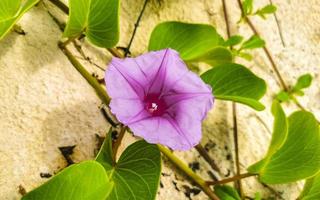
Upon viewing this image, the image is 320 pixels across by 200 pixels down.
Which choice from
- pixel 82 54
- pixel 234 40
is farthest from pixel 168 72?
pixel 234 40

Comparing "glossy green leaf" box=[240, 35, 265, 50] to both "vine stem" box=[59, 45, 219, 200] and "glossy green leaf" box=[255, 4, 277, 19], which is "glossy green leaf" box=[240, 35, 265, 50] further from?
"vine stem" box=[59, 45, 219, 200]

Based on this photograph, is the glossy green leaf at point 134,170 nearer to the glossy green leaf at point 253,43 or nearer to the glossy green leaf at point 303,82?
the glossy green leaf at point 253,43

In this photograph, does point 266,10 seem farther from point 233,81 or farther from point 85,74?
point 85,74

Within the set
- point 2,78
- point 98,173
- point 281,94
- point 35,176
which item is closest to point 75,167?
point 98,173

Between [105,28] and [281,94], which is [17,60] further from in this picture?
[281,94]

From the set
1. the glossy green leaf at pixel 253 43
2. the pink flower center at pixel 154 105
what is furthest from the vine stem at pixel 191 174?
the glossy green leaf at pixel 253 43
